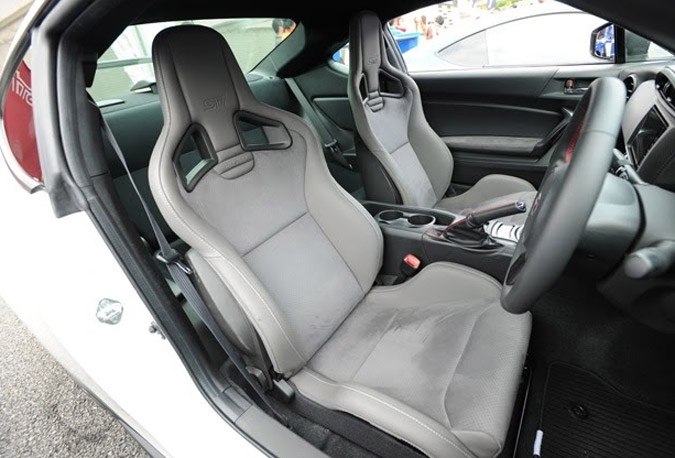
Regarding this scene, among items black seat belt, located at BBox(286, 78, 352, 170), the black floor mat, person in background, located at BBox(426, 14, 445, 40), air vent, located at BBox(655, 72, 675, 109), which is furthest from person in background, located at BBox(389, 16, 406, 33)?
the black floor mat

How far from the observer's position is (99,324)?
86cm

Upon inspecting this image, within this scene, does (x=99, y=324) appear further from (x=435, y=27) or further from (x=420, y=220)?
(x=435, y=27)

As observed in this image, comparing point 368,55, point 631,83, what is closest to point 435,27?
point 368,55

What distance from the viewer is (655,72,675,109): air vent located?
1.30 metres


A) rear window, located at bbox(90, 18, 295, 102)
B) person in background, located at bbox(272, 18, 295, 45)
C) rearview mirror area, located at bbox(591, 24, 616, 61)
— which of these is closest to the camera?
rear window, located at bbox(90, 18, 295, 102)

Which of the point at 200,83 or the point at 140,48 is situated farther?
the point at 140,48

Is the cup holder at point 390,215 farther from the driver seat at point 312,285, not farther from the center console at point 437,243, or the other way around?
the driver seat at point 312,285

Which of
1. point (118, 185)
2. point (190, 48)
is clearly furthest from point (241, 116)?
point (118, 185)

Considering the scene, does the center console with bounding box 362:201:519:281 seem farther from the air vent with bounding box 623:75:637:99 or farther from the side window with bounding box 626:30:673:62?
the side window with bounding box 626:30:673:62

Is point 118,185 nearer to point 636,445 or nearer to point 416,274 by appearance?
point 416,274

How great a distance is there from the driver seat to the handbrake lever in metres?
0.14

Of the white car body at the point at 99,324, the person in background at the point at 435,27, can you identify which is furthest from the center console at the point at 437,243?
the person in background at the point at 435,27

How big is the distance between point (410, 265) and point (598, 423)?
729 millimetres

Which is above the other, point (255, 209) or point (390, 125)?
point (255, 209)
